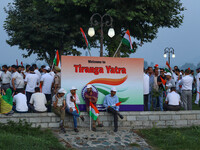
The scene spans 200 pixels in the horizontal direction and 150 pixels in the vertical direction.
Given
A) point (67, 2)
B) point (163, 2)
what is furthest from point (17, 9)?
point (163, 2)

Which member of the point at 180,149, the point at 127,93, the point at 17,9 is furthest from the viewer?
the point at 17,9

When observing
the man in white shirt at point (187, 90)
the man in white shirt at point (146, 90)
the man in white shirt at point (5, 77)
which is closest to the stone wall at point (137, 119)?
the man in white shirt at point (187, 90)

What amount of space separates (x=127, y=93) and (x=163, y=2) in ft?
44.3

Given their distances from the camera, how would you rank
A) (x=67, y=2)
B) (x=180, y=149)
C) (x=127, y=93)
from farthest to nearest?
1. (x=67, y=2)
2. (x=127, y=93)
3. (x=180, y=149)

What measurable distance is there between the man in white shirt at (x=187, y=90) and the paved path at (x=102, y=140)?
367cm

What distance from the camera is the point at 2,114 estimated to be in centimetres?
1114

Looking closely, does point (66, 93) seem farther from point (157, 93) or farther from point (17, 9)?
point (17, 9)

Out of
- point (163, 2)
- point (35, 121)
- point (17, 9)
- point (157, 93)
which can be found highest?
point (17, 9)

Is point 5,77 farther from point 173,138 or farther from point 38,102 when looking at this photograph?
point 173,138

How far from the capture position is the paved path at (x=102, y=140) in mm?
10219

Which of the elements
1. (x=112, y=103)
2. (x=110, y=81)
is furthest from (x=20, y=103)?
(x=110, y=81)

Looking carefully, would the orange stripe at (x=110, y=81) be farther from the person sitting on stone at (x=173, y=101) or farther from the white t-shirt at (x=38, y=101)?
the white t-shirt at (x=38, y=101)

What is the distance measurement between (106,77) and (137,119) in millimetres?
2035

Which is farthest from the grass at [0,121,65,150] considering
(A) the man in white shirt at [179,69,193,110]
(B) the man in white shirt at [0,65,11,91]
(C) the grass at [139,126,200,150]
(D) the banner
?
(A) the man in white shirt at [179,69,193,110]
